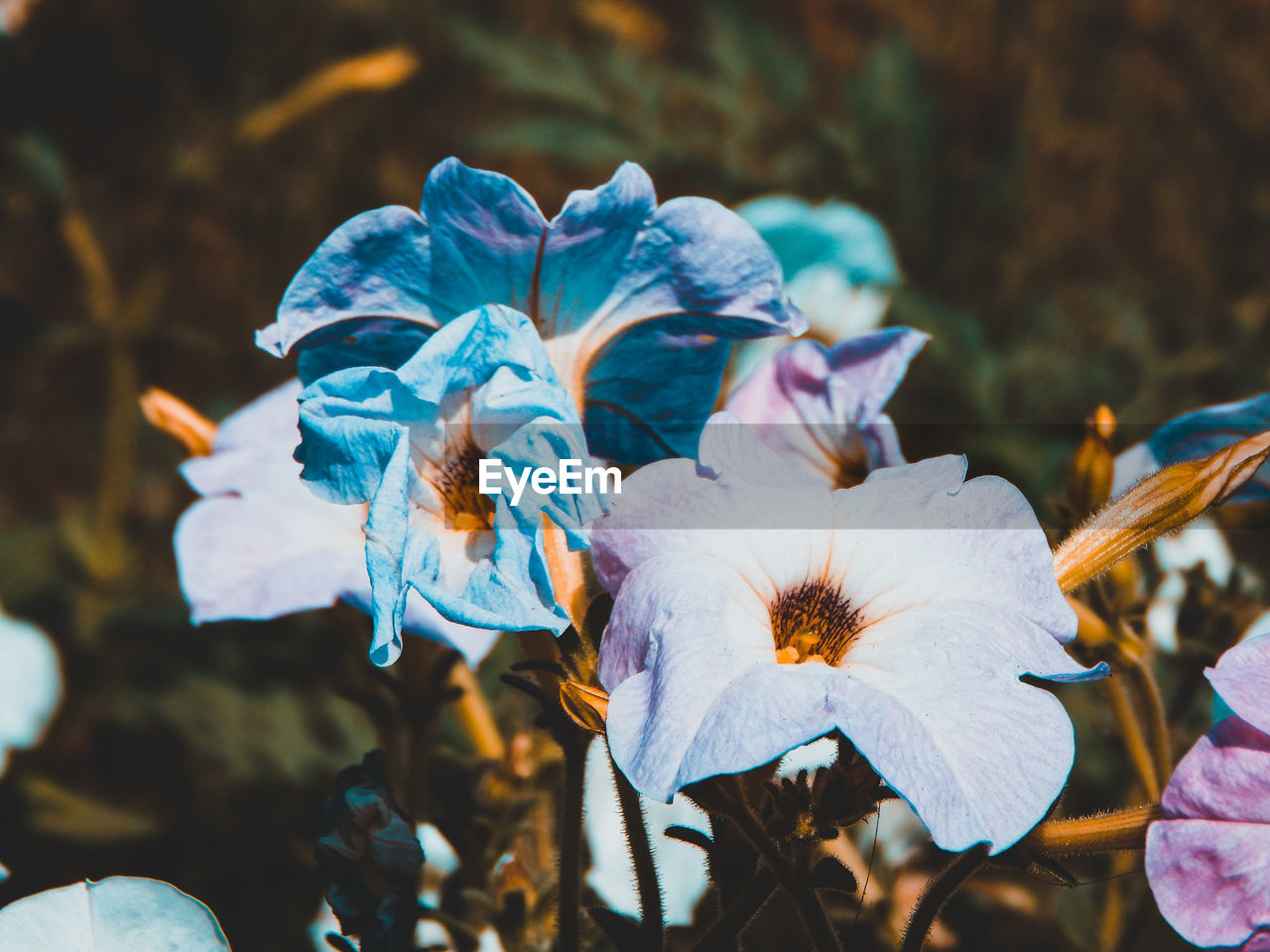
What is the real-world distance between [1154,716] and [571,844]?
1.37 ft

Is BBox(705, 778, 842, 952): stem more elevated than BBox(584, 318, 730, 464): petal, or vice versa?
BBox(584, 318, 730, 464): petal

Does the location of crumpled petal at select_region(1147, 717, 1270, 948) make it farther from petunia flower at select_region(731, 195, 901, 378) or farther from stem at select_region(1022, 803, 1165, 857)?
petunia flower at select_region(731, 195, 901, 378)

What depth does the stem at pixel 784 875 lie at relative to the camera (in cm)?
56

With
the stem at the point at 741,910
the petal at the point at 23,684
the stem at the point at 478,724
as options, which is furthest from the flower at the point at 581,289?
the petal at the point at 23,684

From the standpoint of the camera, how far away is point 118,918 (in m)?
0.60

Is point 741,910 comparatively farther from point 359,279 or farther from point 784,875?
point 359,279

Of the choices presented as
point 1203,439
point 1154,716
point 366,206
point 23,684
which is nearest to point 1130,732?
point 1154,716

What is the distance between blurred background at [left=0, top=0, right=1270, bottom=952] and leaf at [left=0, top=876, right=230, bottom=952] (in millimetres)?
105

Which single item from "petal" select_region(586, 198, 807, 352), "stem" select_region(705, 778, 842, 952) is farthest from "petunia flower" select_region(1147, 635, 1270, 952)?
"petal" select_region(586, 198, 807, 352)

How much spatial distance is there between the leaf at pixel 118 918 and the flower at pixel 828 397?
0.39 m

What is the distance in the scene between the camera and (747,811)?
0.56 meters

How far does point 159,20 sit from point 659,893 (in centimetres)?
231

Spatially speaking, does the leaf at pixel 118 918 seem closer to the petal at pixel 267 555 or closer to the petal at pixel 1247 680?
the petal at pixel 267 555

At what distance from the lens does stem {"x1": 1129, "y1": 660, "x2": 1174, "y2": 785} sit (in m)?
0.79
